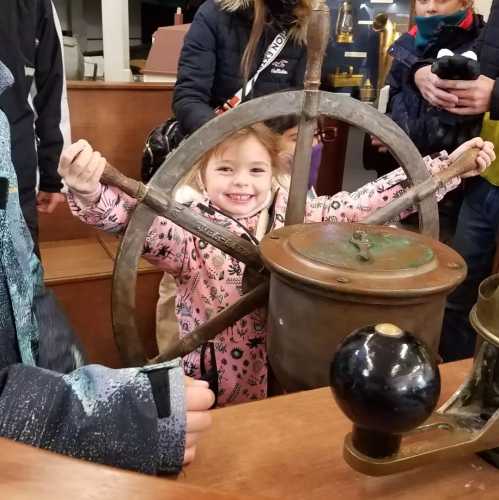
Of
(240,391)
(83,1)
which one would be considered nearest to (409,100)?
(240,391)

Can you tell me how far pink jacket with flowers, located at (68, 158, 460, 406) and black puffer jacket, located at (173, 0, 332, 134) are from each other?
1.50 ft

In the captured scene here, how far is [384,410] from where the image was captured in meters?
0.44

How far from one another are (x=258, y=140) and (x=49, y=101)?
771 millimetres

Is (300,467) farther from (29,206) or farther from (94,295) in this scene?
(94,295)

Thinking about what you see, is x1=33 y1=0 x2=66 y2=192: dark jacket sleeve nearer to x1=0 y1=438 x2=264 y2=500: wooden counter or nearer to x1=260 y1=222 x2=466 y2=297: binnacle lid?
x1=260 y1=222 x2=466 y2=297: binnacle lid

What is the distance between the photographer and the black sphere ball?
1.43ft

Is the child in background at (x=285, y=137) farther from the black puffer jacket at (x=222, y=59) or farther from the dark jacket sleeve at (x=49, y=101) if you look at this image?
the dark jacket sleeve at (x=49, y=101)

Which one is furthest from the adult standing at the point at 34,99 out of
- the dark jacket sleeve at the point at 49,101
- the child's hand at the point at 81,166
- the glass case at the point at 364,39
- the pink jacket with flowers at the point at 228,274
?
the glass case at the point at 364,39

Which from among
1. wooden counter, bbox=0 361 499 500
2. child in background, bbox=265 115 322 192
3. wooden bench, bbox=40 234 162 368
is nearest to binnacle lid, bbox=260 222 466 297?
wooden counter, bbox=0 361 499 500

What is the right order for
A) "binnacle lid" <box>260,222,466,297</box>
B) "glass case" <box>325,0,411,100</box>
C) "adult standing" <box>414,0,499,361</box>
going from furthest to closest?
"glass case" <box>325,0,411,100</box>, "adult standing" <box>414,0,499,361</box>, "binnacle lid" <box>260,222,466,297</box>

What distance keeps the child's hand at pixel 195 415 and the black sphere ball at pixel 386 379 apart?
0.16 meters

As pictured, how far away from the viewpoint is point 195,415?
0.57 m

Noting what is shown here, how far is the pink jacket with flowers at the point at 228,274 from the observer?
3.54ft

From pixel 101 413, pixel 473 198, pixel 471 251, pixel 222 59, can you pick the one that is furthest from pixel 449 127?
pixel 101 413
